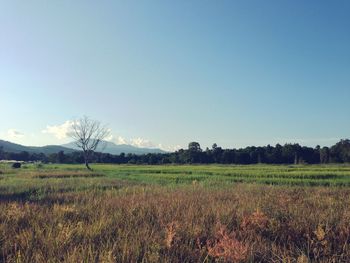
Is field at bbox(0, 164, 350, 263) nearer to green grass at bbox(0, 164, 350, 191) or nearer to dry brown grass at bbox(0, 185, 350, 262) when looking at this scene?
dry brown grass at bbox(0, 185, 350, 262)

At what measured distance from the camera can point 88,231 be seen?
539 centimetres

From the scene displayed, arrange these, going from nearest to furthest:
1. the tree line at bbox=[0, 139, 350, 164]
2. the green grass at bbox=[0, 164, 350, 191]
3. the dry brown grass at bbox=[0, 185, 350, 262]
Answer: the dry brown grass at bbox=[0, 185, 350, 262] → the green grass at bbox=[0, 164, 350, 191] → the tree line at bbox=[0, 139, 350, 164]

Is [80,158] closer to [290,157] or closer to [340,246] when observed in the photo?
[290,157]

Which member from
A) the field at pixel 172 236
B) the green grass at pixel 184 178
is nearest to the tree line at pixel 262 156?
the green grass at pixel 184 178

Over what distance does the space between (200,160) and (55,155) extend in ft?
156

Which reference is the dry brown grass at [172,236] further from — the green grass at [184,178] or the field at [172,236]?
the green grass at [184,178]

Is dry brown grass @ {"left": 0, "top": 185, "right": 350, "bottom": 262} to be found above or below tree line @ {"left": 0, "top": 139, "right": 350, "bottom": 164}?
below

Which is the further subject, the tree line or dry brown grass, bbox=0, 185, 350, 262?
the tree line

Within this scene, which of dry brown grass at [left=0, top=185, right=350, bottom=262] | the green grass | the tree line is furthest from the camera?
Answer: the tree line

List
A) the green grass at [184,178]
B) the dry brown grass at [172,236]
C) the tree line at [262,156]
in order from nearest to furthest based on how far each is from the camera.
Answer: the dry brown grass at [172,236]
the green grass at [184,178]
the tree line at [262,156]

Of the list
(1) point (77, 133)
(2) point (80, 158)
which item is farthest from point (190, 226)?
(2) point (80, 158)

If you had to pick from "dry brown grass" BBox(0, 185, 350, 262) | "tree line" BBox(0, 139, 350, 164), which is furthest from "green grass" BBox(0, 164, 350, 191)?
"tree line" BBox(0, 139, 350, 164)

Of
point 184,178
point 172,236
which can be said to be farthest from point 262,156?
point 172,236

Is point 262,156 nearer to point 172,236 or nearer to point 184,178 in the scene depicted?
point 184,178
